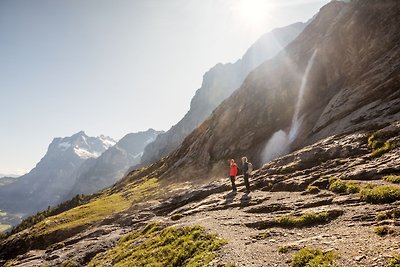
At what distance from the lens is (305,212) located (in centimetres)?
2481

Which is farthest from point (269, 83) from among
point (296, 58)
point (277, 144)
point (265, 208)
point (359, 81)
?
point (265, 208)

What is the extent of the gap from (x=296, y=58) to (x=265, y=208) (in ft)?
231

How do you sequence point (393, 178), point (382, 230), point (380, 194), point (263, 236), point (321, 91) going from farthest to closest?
1. point (321, 91)
2. point (393, 178)
3. point (263, 236)
4. point (380, 194)
5. point (382, 230)

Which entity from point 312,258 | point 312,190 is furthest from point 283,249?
point 312,190

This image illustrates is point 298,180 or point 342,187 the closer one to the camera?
point 342,187

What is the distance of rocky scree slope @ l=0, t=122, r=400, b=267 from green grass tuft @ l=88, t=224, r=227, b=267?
0.61 m

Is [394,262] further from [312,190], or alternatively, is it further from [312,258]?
[312,190]

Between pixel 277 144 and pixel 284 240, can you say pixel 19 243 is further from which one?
pixel 284 240

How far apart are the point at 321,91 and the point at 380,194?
2129 inches

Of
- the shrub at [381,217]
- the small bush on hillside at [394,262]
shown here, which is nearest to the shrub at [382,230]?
the shrub at [381,217]

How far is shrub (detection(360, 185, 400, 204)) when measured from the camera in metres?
21.5

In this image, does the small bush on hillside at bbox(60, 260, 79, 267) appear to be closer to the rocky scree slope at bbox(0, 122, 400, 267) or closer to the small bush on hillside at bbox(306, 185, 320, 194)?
the rocky scree slope at bbox(0, 122, 400, 267)

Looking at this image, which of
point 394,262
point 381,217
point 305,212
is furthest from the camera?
point 305,212

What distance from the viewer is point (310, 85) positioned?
251 ft
